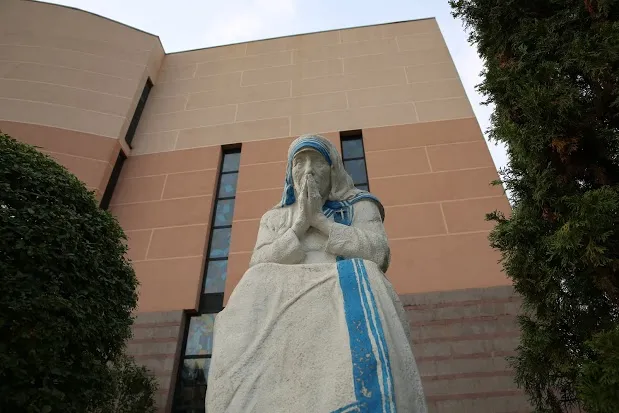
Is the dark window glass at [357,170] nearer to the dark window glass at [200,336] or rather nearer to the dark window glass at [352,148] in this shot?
the dark window glass at [352,148]

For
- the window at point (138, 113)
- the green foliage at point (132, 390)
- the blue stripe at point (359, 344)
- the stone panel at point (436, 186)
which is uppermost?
the window at point (138, 113)

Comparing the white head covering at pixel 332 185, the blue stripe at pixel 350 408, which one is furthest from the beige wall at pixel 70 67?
the blue stripe at pixel 350 408

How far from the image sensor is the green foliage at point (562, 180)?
3066 millimetres

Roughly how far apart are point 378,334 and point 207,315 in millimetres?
5635

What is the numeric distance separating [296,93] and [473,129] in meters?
4.11

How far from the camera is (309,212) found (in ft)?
8.10

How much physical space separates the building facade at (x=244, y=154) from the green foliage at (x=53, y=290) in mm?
2365

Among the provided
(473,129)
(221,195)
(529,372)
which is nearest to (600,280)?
(529,372)

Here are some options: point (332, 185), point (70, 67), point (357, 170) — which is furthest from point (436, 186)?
point (70, 67)

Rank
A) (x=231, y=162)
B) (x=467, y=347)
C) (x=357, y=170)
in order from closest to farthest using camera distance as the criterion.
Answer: (x=467, y=347), (x=357, y=170), (x=231, y=162)

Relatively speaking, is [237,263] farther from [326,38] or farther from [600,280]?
[326,38]

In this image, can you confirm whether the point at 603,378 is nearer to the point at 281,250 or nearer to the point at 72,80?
the point at 281,250

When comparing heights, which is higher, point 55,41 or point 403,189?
point 55,41

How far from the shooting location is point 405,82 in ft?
33.4
